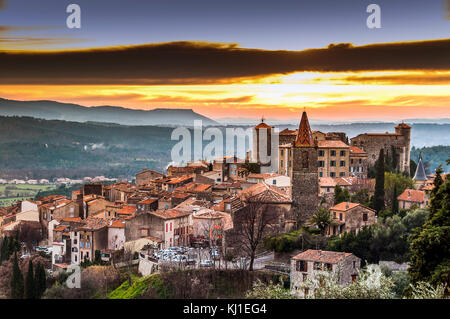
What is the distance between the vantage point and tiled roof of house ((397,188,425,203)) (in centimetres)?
1398

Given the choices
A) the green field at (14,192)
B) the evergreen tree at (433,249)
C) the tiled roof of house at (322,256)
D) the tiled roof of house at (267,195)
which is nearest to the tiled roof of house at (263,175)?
the tiled roof of house at (267,195)

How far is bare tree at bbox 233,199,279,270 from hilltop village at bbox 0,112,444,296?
2 cm

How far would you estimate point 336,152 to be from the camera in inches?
694

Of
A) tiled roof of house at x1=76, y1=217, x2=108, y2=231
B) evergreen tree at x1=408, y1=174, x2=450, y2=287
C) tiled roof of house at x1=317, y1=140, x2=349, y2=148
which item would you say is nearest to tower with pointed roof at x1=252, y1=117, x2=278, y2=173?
tiled roof of house at x1=317, y1=140, x2=349, y2=148

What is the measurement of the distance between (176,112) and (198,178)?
13.1 feet

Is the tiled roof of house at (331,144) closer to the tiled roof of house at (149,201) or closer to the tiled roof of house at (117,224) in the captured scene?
the tiled roof of house at (149,201)

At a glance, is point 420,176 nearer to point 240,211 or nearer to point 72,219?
point 240,211

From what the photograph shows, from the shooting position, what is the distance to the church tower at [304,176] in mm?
13492

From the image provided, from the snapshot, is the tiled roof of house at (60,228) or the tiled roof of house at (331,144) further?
the tiled roof of house at (331,144)

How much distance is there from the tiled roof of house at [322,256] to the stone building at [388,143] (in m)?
8.84

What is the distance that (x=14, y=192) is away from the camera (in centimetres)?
1958

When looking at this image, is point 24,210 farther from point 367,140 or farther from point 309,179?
point 367,140

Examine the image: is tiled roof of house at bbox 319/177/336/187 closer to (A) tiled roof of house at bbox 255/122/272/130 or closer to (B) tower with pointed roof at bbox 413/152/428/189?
(A) tiled roof of house at bbox 255/122/272/130
